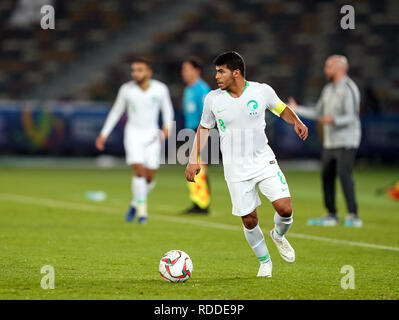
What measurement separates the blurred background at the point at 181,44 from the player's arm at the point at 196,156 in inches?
733

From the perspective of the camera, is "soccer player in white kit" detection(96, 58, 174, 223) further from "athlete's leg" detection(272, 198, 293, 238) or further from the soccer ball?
the soccer ball

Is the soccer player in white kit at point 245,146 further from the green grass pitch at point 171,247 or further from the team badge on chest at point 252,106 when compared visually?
the green grass pitch at point 171,247

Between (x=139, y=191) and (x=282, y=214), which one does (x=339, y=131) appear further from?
(x=282, y=214)

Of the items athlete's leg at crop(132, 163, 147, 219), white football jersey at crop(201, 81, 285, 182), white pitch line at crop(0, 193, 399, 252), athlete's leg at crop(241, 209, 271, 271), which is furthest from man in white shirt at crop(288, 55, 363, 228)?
athlete's leg at crop(241, 209, 271, 271)

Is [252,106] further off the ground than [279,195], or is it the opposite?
[252,106]

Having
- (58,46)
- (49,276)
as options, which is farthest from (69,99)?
(49,276)

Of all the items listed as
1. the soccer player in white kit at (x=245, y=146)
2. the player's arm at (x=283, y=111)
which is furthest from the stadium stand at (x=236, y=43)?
the soccer player in white kit at (x=245, y=146)

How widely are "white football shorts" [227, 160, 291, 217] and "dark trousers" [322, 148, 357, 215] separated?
4.52 m

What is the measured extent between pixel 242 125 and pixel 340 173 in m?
4.72

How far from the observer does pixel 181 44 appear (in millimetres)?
29438

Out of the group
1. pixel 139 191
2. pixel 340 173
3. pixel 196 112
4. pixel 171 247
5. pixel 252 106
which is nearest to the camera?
pixel 252 106

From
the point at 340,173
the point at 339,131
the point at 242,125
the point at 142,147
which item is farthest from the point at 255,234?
the point at 142,147

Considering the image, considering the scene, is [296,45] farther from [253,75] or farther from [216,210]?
[216,210]
